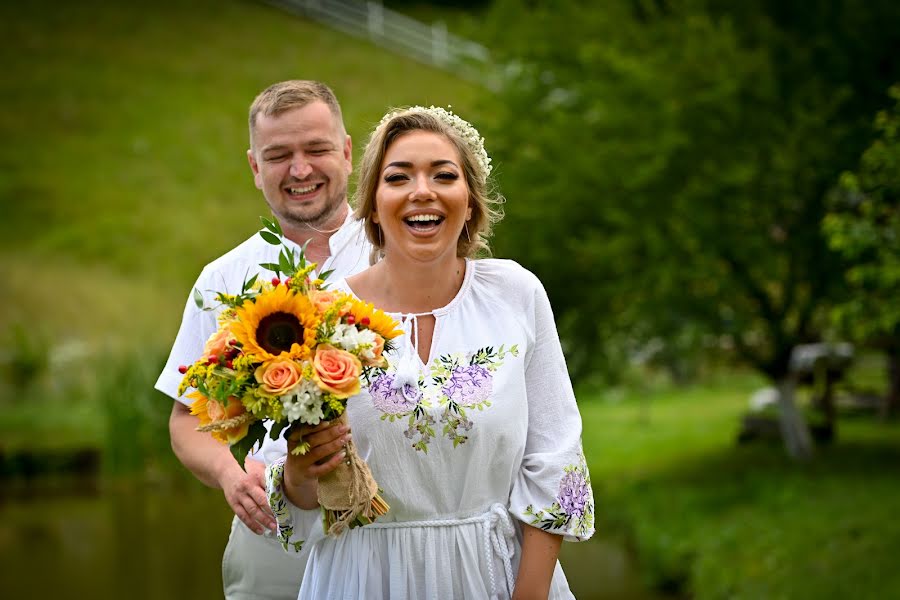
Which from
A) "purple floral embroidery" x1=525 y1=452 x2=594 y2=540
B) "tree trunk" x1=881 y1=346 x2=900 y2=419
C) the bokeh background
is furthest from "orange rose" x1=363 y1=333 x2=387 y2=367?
"tree trunk" x1=881 y1=346 x2=900 y2=419

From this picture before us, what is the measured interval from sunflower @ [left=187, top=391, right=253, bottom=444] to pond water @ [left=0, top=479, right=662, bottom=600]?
7656 mm

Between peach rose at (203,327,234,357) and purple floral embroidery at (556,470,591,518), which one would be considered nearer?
peach rose at (203,327,234,357)

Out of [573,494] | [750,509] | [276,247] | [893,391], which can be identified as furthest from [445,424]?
[893,391]

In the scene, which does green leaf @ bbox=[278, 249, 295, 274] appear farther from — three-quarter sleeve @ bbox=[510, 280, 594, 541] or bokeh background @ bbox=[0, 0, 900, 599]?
bokeh background @ bbox=[0, 0, 900, 599]

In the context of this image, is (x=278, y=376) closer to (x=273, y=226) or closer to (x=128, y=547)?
(x=273, y=226)

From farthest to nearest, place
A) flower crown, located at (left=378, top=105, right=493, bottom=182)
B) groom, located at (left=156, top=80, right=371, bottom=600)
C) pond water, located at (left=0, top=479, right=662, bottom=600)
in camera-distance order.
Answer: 1. pond water, located at (left=0, top=479, right=662, bottom=600)
2. groom, located at (left=156, top=80, right=371, bottom=600)
3. flower crown, located at (left=378, top=105, right=493, bottom=182)

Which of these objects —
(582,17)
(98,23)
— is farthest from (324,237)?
(98,23)

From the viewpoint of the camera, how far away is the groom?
12.1ft

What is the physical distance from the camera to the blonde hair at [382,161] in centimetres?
304

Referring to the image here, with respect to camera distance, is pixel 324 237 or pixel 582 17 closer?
pixel 324 237

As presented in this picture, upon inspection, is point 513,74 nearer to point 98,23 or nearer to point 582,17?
point 582,17

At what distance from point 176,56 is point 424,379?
30.9 meters

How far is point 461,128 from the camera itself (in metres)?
3.12

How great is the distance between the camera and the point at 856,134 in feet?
36.8
